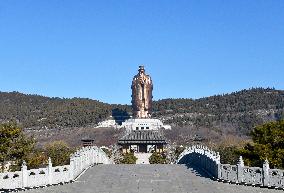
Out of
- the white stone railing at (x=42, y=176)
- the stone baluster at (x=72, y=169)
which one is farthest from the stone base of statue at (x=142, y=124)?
the stone baluster at (x=72, y=169)

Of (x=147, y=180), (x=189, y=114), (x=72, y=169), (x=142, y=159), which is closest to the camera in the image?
(x=147, y=180)

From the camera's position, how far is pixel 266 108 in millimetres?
187500

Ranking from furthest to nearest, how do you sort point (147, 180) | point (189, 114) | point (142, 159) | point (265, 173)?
point (189, 114) < point (142, 159) < point (147, 180) < point (265, 173)

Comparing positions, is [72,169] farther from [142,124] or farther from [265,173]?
[142,124]

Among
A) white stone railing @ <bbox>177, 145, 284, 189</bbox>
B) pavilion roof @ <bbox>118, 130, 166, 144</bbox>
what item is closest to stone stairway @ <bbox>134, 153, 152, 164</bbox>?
pavilion roof @ <bbox>118, 130, 166, 144</bbox>

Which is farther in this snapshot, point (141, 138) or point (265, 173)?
point (141, 138)

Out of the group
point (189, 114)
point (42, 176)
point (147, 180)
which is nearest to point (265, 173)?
point (147, 180)

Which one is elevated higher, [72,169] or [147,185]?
[72,169]

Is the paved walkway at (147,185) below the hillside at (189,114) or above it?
below

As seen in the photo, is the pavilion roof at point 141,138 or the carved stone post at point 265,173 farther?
the pavilion roof at point 141,138

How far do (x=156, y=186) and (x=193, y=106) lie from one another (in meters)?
174

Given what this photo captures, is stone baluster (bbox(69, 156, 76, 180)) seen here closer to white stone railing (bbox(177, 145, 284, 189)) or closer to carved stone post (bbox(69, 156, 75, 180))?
carved stone post (bbox(69, 156, 75, 180))

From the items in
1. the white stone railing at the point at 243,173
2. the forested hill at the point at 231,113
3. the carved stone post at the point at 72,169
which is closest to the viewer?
the white stone railing at the point at 243,173

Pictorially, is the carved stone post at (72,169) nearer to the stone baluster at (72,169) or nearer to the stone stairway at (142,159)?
the stone baluster at (72,169)
